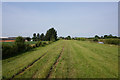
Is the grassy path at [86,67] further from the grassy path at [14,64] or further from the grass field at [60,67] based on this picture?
the grassy path at [14,64]

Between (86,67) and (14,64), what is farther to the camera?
(14,64)

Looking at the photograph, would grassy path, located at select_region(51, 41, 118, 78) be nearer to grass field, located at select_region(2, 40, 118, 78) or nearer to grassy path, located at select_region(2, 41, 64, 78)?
grass field, located at select_region(2, 40, 118, 78)

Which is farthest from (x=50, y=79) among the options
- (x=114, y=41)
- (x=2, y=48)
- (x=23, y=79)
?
(x=114, y=41)

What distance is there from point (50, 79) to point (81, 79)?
6.04ft

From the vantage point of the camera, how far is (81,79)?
3.05 m

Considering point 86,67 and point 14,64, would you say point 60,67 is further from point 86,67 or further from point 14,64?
point 14,64

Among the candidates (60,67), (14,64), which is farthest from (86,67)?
(14,64)

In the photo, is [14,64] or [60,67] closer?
[60,67]

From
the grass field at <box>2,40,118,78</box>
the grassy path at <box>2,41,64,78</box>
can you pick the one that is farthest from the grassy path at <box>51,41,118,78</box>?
the grassy path at <box>2,41,64,78</box>

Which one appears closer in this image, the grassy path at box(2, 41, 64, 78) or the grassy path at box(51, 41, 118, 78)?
the grassy path at box(51, 41, 118, 78)

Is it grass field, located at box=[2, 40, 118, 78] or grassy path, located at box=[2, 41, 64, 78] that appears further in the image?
grassy path, located at box=[2, 41, 64, 78]

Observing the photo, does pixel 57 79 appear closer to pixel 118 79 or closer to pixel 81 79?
pixel 81 79

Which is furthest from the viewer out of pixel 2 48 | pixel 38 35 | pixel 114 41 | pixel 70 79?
pixel 38 35

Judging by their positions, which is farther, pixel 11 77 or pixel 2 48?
pixel 2 48
